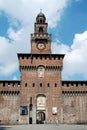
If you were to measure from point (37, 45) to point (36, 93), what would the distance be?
8.73 metres

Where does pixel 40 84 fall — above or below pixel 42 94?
above

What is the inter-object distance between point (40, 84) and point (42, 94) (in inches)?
68.8

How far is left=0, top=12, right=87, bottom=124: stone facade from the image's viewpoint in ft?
166

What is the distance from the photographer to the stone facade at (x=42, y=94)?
5062 centimetres

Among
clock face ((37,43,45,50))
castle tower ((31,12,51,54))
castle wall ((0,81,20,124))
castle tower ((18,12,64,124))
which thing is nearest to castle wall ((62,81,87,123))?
castle tower ((18,12,64,124))

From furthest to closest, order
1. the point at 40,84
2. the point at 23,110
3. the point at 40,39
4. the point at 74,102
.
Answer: the point at 40,39
the point at 74,102
the point at 40,84
the point at 23,110

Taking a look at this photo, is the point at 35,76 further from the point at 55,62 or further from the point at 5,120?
the point at 5,120

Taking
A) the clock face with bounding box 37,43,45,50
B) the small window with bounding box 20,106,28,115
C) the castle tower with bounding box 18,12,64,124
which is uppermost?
the clock face with bounding box 37,43,45,50

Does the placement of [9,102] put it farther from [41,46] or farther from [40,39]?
[40,39]

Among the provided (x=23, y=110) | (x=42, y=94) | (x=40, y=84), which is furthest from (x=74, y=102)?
(x=23, y=110)

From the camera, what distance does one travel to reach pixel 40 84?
51.8 metres

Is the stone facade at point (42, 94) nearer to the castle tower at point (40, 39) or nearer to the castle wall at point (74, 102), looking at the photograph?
the castle wall at point (74, 102)

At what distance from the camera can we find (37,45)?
177 ft

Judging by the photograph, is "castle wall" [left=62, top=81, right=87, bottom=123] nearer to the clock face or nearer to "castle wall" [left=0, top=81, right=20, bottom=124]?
the clock face
